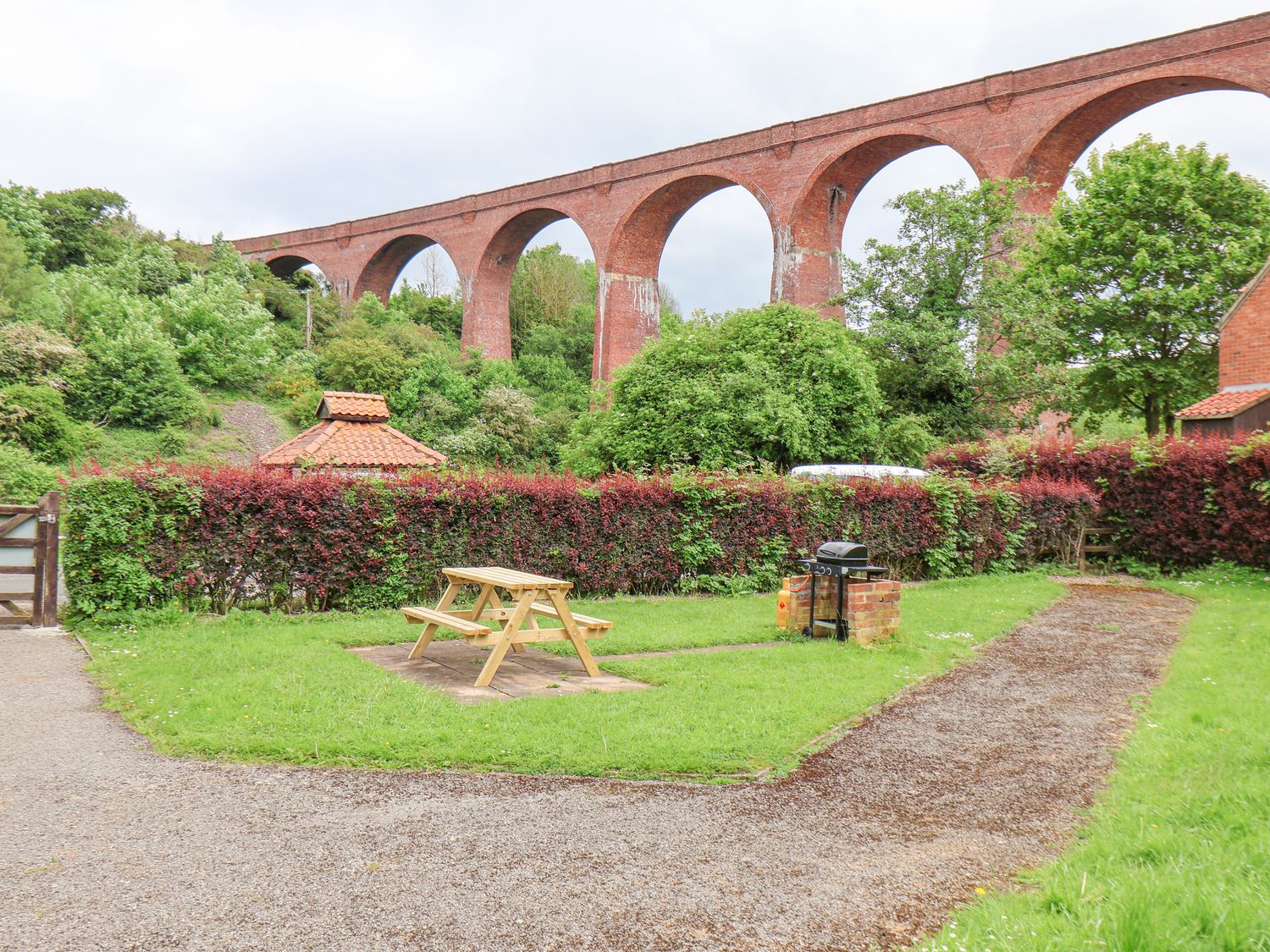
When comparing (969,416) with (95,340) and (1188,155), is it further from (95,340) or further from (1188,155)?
(95,340)

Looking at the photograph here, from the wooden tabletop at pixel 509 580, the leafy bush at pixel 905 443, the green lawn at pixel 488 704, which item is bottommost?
the green lawn at pixel 488 704

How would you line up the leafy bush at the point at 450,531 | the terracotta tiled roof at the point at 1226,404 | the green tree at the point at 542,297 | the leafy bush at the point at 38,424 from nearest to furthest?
1. the leafy bush at the point at 450,531
2. the terracotta tiled roof at the point at 1226,404
3. the leafy bush at the point at 38,424
4. the green tree at the point at 542,297

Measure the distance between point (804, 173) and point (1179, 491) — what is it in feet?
51.1

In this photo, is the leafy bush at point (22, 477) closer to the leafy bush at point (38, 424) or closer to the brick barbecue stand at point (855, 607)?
the leafy bush at point (38, 424)

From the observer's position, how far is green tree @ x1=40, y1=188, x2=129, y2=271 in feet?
118

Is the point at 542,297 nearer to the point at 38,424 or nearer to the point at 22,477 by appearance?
the point at 38,424

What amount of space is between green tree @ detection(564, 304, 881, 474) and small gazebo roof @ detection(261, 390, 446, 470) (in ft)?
16.8

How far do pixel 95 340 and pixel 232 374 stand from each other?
5.52 meters

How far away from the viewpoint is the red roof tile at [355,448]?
13.6 meters

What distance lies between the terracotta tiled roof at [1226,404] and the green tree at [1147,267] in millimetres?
2343

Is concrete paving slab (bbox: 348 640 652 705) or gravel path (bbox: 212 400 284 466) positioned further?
gravel path (bbox: 212 400 284 466)

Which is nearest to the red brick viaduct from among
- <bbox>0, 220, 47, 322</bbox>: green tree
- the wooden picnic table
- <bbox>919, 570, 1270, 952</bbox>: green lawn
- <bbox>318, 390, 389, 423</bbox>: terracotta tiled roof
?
<bbox>318, 390, 389, 423</bbox>: terracotta tiled roof

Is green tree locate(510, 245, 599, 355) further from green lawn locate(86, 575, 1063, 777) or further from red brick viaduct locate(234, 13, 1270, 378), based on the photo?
green lawn locate(86, 575, 1063, 777)

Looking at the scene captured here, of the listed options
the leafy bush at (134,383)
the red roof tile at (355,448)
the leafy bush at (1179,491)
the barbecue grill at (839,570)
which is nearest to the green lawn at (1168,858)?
the barbecue grill at (839,570)
